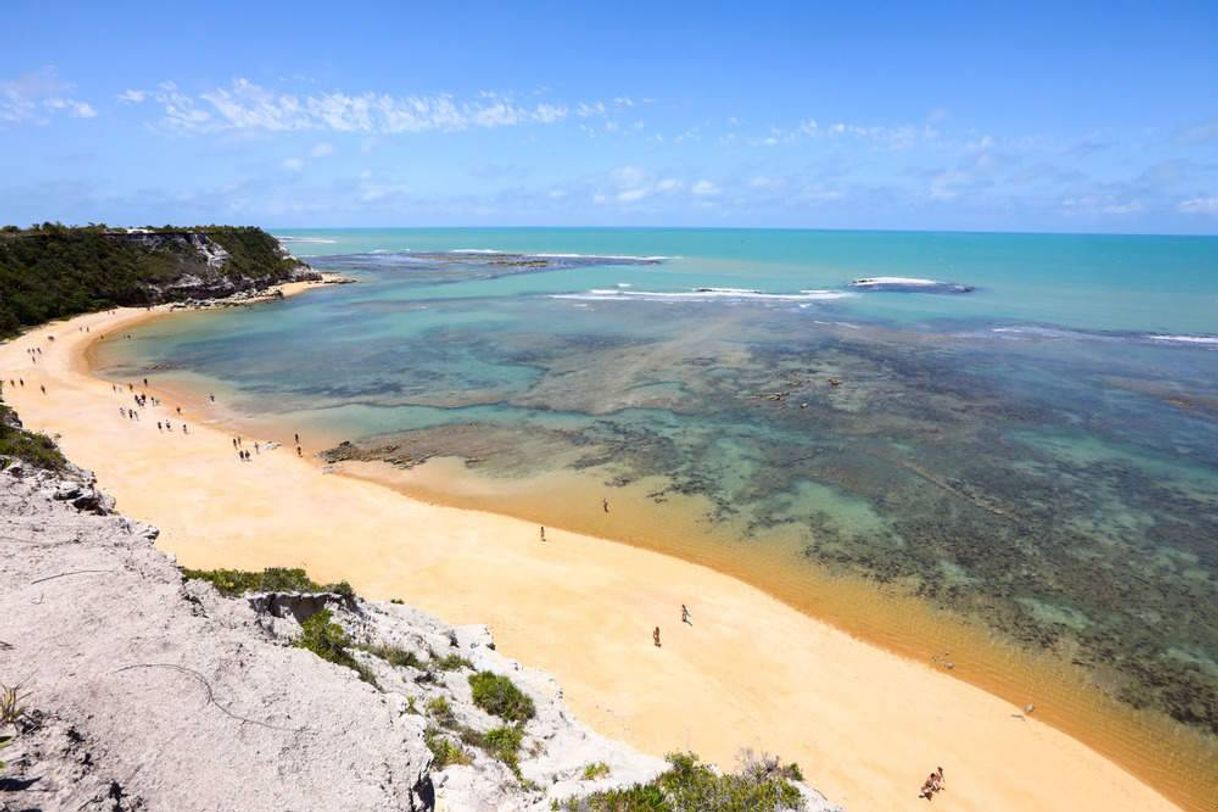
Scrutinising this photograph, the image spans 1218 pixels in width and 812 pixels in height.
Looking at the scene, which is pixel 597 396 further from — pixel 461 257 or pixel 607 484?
pixel 461 257

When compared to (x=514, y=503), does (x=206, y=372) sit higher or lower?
higher

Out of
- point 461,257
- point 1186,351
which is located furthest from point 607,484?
point 461,257

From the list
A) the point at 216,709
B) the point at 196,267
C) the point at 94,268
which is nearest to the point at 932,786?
the point at 216,709

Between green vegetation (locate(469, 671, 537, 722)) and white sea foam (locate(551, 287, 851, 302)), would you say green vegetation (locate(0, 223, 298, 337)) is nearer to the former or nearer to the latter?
white sea foam (locate(551, 287, 851, 302))

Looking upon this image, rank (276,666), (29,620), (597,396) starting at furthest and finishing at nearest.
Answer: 1. (597,396)
2. (276,666)
3. (29,620)

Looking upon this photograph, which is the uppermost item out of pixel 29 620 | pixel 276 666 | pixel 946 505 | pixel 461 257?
pixel 461 257

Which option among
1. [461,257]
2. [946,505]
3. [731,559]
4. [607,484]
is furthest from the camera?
[461,257]
